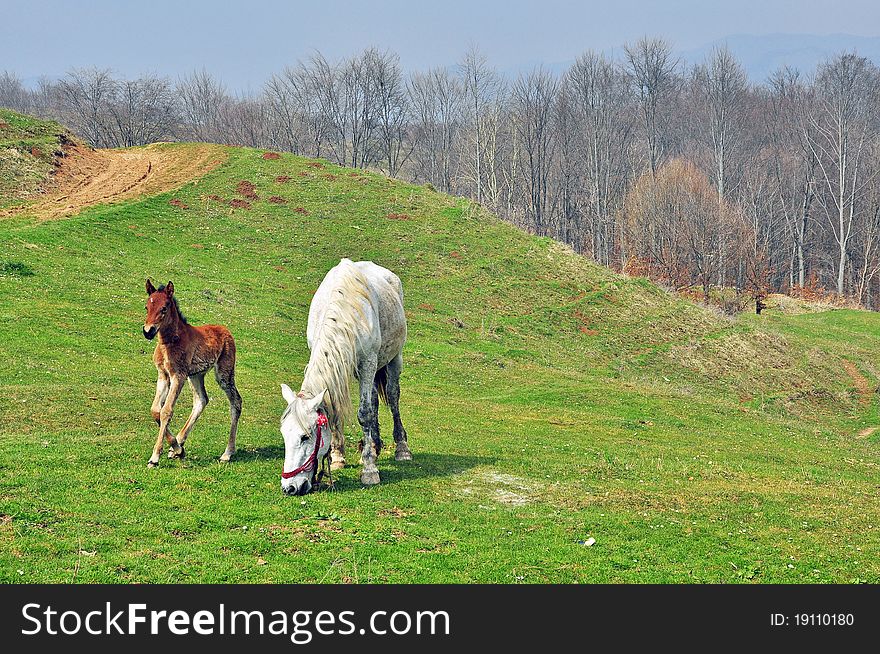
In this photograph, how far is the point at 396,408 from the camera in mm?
15156

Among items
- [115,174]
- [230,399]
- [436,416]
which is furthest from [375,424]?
[115,174]

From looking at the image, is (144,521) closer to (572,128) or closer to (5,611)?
(5,611)

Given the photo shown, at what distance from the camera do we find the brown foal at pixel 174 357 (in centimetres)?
1240

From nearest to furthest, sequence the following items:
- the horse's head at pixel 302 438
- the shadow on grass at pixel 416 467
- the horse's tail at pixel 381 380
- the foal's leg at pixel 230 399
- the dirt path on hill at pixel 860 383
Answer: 1. the horse's head at pixel 302 438
2. the shadow on grass at pixel 416 467
3. the foal's leg at pixel 230 399
4. the horse's tail at pixel 381 380
5. the dirt path on hill at pixel 860 383

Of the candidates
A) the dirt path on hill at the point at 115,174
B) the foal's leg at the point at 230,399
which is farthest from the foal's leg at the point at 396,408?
the dirt path on hill at the point at 115,174

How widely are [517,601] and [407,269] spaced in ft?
128

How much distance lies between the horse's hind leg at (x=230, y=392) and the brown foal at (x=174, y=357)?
2cm

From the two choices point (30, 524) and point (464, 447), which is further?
point (464, 447)

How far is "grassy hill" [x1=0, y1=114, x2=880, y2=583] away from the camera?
973 centimetres

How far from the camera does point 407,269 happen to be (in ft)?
153

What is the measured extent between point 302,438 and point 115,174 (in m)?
46.8

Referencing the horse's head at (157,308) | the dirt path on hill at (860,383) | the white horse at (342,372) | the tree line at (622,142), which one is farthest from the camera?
the tree line at (622,142)

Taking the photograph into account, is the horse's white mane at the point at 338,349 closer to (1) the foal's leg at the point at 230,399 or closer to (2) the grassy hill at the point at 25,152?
(1) the foal's leg at the point at 230,399

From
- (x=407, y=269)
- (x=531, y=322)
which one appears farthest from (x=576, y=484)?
(x=407, y=269)
